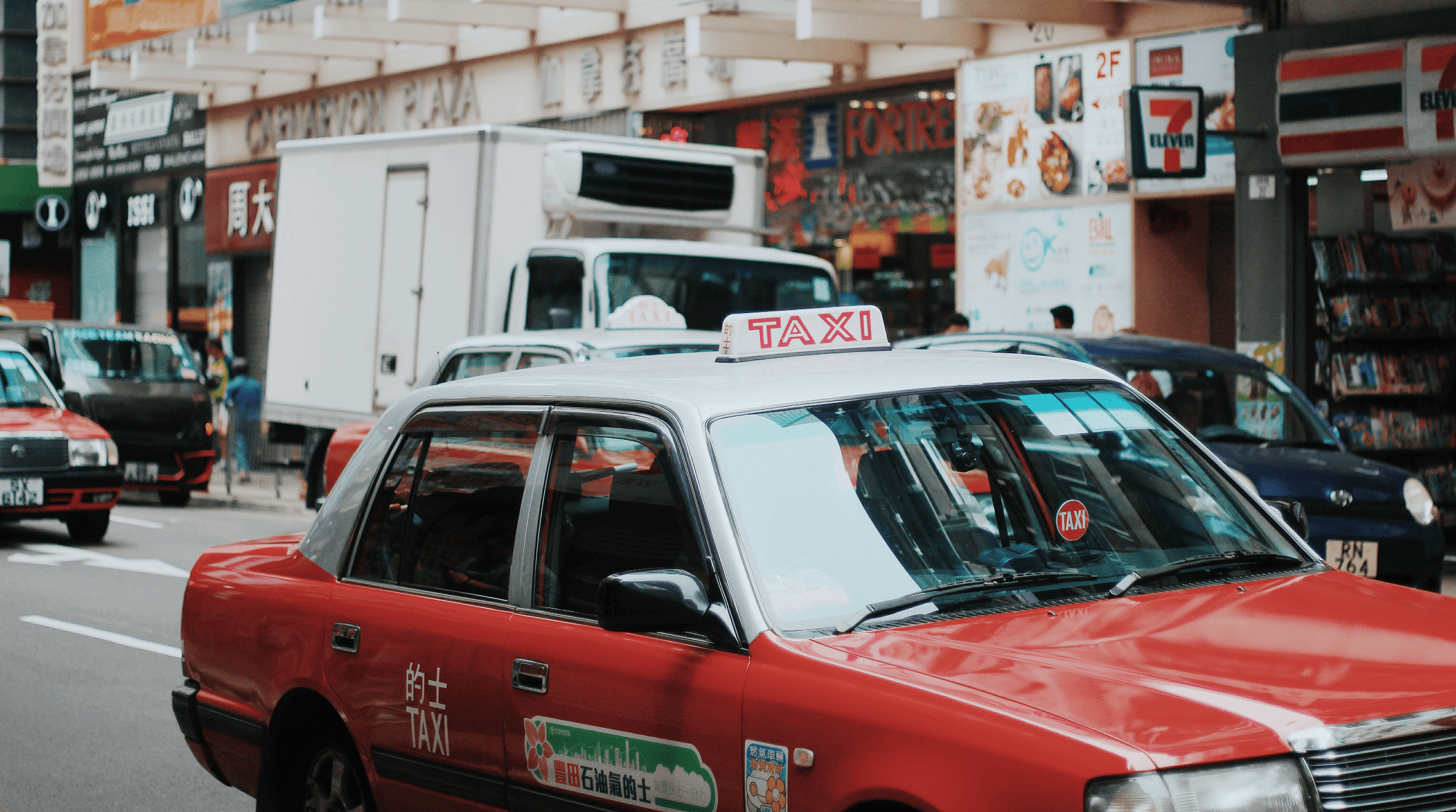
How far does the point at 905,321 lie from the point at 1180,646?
1519 cm

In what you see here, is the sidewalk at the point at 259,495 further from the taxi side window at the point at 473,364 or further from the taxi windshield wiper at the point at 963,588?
the taxi windshield wiper at the point at 963,588

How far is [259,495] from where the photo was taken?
70.6ft

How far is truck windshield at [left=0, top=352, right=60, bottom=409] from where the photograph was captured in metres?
14.9

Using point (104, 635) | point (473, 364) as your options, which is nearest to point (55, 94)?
point (473, 364)

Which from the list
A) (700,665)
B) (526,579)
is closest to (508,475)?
(526,579)

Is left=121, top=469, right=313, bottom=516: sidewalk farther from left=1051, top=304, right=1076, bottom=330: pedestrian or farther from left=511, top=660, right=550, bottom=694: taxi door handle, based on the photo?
left=511, top=660, right=550, bottom=694: taxi door handle

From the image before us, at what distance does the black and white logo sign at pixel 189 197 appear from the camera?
3061 cm

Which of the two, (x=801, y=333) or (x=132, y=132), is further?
(x=132, y=132)

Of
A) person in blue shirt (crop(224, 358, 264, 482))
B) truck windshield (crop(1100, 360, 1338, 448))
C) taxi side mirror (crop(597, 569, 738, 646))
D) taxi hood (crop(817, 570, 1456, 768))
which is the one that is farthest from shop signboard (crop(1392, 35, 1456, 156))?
person in blue shirt (crop(224, 358, 264, 482))

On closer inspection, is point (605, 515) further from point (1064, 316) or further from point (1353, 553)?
point (1064, 316)

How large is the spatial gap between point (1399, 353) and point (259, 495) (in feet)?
46.0

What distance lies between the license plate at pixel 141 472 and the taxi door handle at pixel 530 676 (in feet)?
54.6

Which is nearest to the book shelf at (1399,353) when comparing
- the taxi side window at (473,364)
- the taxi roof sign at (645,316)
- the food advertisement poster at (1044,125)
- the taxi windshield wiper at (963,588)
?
the food advertisement poster at (1044,125)

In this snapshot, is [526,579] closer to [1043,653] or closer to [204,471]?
[1043,653]
